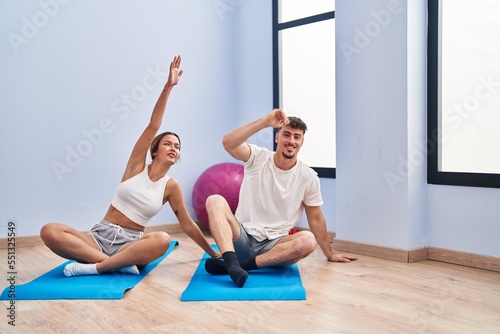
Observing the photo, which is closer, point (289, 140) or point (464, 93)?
point (289, 140)

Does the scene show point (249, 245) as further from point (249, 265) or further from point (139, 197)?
point (139, 197)

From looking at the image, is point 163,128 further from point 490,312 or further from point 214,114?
point 490,312

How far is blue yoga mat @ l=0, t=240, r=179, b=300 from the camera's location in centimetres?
267

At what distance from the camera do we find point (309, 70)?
4875 mm

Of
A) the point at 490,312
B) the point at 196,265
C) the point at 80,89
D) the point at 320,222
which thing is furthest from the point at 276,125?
the point at 80,89

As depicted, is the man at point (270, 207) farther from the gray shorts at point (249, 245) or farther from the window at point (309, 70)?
the window at point (309, 70)

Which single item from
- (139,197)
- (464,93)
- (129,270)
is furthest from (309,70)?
(129,270)

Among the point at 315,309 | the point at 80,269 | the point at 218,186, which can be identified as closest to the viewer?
the point at 315,309

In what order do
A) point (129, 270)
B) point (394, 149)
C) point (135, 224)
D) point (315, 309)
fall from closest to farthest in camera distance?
point (315, 309) < point (129, 270) < point (135, 224) < point (394, 149)

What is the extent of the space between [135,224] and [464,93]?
2197mm

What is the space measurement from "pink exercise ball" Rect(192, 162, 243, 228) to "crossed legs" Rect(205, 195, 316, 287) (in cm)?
149

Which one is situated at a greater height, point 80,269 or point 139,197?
point 139,197

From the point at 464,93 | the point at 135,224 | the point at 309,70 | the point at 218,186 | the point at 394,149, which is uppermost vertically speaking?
the point at 309,70

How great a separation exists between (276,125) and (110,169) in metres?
2.13
